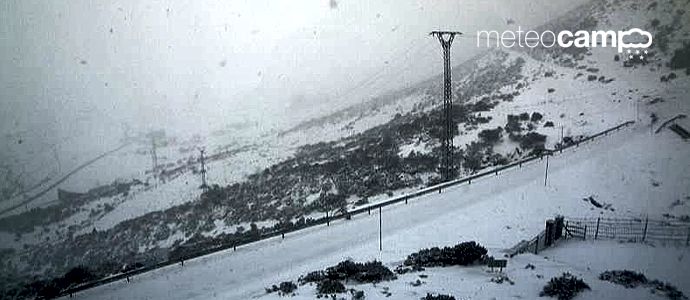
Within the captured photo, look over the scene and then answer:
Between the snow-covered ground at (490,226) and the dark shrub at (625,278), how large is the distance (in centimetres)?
51

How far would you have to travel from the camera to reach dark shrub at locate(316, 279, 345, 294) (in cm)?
1344

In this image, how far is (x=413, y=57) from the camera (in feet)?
389

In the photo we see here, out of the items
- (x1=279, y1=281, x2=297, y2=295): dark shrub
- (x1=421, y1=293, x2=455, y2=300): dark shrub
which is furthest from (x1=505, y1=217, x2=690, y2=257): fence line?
(x1=279, y1=281, x2=297, y2=295): dark shrub

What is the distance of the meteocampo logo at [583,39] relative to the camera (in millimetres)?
67000

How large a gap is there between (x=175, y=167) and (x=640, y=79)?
234ft

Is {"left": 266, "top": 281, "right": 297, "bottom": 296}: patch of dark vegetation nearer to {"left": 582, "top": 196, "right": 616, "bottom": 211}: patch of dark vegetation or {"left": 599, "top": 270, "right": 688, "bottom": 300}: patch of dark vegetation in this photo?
{"left": 599, "top": 270, "right": 688, "bottom": 300}: patch of dark vegetation

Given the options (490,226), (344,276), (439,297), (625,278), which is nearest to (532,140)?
(490,226)

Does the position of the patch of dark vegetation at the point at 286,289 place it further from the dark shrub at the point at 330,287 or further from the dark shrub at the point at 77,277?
the dark shrub at the point at 77,277

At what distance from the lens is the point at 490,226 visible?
926 inches

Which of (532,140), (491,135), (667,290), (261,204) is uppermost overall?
(491,135)

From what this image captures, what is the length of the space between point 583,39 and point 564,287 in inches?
3039

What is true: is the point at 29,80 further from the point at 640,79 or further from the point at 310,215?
the point at 640,79

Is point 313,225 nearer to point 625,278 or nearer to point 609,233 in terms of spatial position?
point 625,278

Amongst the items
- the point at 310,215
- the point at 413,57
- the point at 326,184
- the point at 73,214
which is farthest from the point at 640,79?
the point at 73,214
